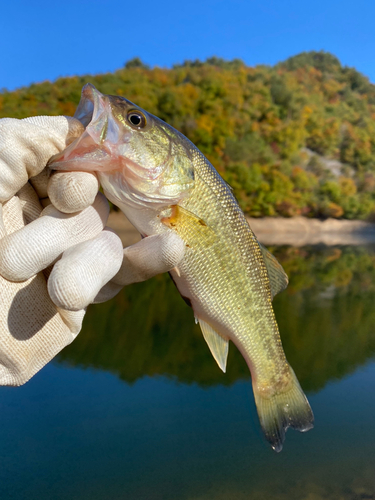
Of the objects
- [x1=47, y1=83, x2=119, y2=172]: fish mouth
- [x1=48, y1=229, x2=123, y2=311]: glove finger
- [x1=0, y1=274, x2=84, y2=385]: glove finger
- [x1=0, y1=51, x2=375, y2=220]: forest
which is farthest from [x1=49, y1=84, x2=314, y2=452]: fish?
[x1=0, y1=51, x2=375, y2=220]: forest

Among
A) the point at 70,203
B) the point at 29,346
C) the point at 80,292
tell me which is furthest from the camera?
the point at 29,346

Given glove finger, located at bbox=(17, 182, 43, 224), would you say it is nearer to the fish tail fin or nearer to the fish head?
the fish head

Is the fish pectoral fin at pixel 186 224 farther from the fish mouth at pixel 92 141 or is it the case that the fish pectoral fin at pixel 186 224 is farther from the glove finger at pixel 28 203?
the glove finger at pixel 28 203

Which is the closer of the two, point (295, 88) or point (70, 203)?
point (70, 203)

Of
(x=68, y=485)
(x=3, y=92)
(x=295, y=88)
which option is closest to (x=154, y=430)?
(x=68, y=485)

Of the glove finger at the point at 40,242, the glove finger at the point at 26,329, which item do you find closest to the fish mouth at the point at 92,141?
the glove finger at the point at 40,242

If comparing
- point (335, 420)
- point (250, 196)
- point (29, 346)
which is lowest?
point (250, 196)

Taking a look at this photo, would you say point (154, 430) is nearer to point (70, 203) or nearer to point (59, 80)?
point (70, 203)

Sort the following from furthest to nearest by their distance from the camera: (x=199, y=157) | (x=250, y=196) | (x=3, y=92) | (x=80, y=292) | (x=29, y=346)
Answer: (x=3, y=92)
(x=250, y=196)
(x=199, y=157)
(x=29, y=346)
(x=80, y=292)
